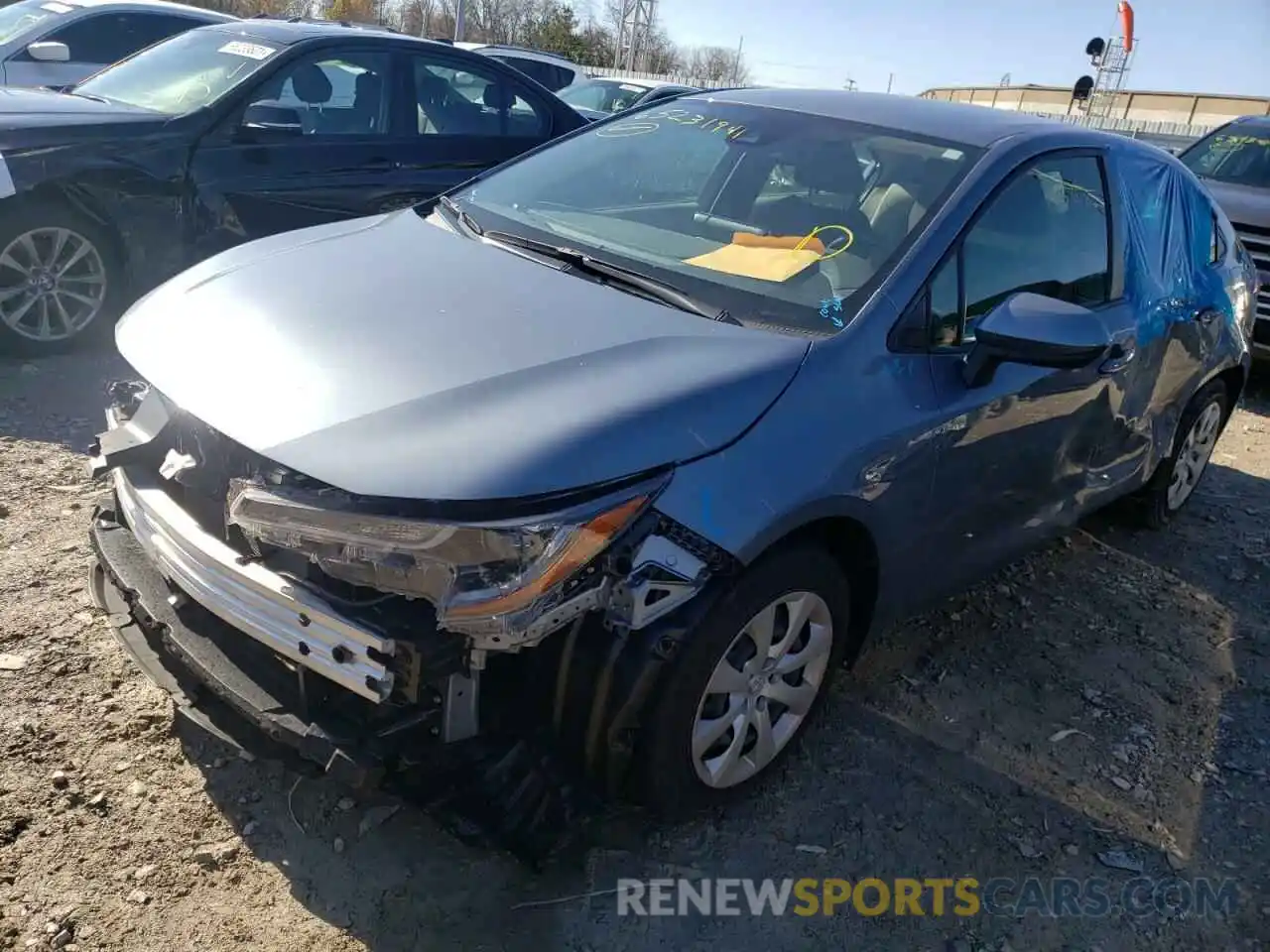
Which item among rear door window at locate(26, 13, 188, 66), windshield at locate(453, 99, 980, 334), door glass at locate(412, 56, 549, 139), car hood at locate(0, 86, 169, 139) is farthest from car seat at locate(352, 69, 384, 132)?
rear door window at locate(26, 13, 188, 66)

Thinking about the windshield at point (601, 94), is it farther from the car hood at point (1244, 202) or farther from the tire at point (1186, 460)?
the tire at point (1186, 460)

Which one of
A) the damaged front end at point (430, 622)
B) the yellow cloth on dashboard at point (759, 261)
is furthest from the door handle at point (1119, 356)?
the damaged front end at point (430, 622)

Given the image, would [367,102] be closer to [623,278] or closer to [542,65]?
[623,278]

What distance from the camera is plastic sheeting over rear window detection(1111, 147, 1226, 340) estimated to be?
12.1 ft

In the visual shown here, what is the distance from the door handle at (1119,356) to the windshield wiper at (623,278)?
1.50m

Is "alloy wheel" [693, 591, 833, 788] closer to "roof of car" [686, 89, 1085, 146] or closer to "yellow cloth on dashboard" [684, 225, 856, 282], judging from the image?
"yellow cloth on dashboard" [684, 225, 856, 282]

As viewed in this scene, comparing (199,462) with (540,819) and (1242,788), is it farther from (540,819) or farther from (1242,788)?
(1242,788)

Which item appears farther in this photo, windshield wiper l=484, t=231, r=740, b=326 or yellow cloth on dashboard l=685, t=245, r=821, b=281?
yellow cloth on dashboard l=685, t=245, r=821, b=281

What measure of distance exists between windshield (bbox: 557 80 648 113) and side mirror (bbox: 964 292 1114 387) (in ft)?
37.7

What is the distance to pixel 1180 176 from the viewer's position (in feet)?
14.0

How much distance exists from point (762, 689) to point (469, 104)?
496 cm

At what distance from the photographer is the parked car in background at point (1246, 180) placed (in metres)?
7.26

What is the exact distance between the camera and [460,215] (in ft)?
11.1

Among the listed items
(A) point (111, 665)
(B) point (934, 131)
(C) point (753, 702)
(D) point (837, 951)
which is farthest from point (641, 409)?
(A) point (111, 665)
